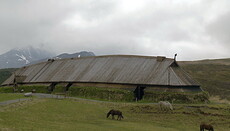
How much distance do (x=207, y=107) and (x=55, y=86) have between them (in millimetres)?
46172

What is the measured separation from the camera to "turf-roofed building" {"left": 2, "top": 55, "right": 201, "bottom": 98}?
61.4 metres

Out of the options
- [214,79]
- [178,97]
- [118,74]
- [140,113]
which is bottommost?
[140,113]

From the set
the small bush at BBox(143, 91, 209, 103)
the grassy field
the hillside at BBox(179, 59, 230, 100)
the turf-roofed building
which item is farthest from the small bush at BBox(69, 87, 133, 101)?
the hillside at BBox(179, 59, 230, 100)

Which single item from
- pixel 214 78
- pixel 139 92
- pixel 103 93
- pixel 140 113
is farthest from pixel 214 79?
pixel 140 113

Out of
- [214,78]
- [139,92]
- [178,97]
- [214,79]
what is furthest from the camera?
[214,78]

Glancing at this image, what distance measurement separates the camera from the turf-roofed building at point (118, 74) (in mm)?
61375

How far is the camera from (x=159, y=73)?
64062 millimetres

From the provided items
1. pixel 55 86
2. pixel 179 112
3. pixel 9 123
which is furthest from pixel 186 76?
pixel 9 123

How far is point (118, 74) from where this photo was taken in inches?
2741

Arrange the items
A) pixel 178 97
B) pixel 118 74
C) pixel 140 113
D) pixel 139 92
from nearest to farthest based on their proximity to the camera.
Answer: pixel 140 113 < pixel 178 97 < pixel 139 92 < pixel 118 74

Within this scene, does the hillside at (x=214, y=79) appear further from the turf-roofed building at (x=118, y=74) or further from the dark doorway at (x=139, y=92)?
the dark doorway at (x=139, y=92)

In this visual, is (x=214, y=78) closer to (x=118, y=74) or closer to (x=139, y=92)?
(x=118, y=74)

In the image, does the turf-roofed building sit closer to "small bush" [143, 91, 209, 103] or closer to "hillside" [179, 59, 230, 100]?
"small bush" [143, 91, 209, 103]

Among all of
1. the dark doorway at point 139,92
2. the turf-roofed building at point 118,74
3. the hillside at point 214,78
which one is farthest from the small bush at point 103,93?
the hillside at point 214,78
